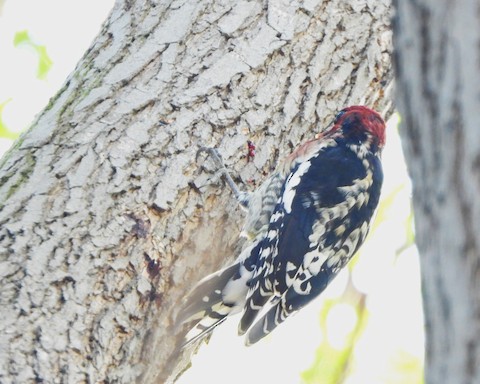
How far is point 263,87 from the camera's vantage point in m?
3.78

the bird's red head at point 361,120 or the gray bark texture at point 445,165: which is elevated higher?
the bird's red head at point 361,120

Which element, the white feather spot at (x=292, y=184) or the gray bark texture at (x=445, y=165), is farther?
the white feather spot at (x=292, y=184)

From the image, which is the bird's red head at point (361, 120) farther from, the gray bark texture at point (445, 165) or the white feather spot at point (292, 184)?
the gray bark texture at point (445, 165)

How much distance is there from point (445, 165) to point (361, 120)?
3.16 m

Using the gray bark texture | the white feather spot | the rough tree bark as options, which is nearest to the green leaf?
the rough tree bark

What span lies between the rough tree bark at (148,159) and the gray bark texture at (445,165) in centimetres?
204

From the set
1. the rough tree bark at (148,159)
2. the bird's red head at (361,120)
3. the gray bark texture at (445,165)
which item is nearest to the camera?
the gray bark texture at (445,165)

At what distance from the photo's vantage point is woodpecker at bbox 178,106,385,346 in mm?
3715

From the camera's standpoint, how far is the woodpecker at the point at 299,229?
3.71 metres

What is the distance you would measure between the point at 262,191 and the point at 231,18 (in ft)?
2.55

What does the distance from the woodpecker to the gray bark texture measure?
235 cm

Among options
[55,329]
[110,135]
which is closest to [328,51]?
[110,135]

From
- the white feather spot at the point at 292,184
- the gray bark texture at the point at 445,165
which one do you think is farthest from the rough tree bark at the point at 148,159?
the gray bark texture at the point at 445,165

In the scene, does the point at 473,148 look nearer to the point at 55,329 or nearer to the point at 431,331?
the point at 431,331
